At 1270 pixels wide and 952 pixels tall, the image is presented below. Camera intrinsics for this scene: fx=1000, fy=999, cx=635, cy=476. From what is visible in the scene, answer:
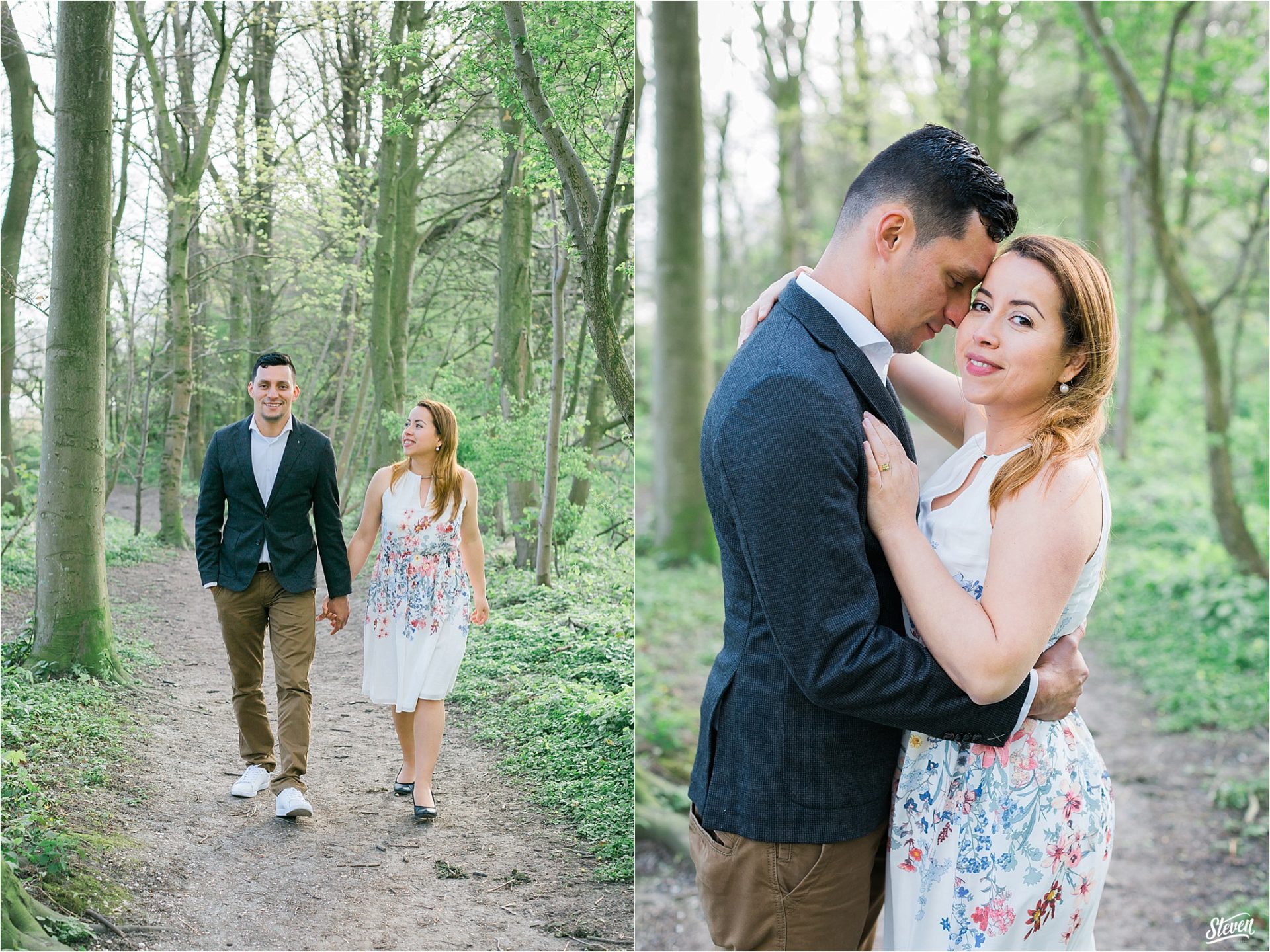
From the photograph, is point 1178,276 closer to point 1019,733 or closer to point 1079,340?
point 1079,340

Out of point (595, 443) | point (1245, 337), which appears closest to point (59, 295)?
point (595, 443)

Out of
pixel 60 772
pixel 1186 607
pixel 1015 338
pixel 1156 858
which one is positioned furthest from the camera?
pixel 1186 607

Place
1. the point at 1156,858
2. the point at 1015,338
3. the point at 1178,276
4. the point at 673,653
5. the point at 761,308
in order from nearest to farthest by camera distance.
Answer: the point at 1015,338, the point at 761,308, the point at 1156,858, the point at 1178,276, the point at 673,653

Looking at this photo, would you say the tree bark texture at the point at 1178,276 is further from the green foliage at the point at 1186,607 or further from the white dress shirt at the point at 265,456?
the white dress shirt at the point at 265,456

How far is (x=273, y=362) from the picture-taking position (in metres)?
2.50

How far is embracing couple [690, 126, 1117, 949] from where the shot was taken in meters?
1.54

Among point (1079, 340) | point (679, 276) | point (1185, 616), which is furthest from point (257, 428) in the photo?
point (1185, 616)

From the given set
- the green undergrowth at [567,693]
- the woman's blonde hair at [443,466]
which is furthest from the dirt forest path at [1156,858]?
the woman's blonde hair at [443,466]

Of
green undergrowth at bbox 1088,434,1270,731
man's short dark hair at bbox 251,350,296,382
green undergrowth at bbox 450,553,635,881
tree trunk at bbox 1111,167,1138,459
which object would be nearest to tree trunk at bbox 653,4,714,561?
green undergrowth at bbox 1088,434,1270,731

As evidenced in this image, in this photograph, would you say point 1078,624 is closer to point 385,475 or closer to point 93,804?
point 385,475

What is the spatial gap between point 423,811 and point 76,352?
1471 mm

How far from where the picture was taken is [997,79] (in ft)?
38.8

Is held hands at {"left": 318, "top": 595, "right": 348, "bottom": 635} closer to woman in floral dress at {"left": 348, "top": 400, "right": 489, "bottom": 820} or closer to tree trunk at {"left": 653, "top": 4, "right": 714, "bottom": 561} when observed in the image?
woman in floral dress at {"left": 348, "top": 400, "right": 489, "bottom": 820}

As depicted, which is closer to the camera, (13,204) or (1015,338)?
(1015,338)
